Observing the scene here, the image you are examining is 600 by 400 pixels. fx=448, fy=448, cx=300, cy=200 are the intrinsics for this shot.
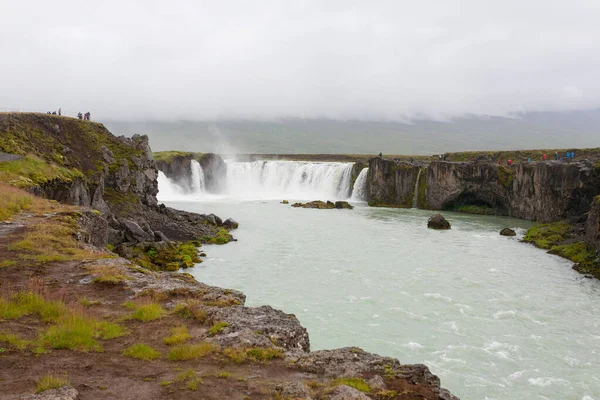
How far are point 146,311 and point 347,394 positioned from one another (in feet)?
21.4

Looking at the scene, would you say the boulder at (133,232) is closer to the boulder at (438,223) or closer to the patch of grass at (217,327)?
the patch of grass at (217,327)

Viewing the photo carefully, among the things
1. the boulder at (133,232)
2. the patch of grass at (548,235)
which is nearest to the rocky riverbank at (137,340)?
the boulder at (133,232)

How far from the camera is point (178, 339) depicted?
419 inches

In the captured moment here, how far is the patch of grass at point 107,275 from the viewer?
14.5m

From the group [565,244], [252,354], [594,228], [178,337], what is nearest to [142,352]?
[178,337]

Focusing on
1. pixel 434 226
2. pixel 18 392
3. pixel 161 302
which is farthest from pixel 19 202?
pixel 434 226

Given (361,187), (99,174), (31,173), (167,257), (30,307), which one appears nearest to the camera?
(30,307)

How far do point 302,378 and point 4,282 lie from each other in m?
9.53

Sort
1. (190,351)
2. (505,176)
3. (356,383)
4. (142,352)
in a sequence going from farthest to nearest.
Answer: (505,176) → (190,351) → (142,352) → (356,383)

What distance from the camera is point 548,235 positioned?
150ft

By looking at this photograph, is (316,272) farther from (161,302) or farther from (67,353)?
(67,353)

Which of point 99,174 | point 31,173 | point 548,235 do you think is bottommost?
point 548,235

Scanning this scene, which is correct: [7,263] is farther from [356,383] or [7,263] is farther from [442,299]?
[442,299]

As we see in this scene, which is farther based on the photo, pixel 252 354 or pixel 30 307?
pixel 30 307
